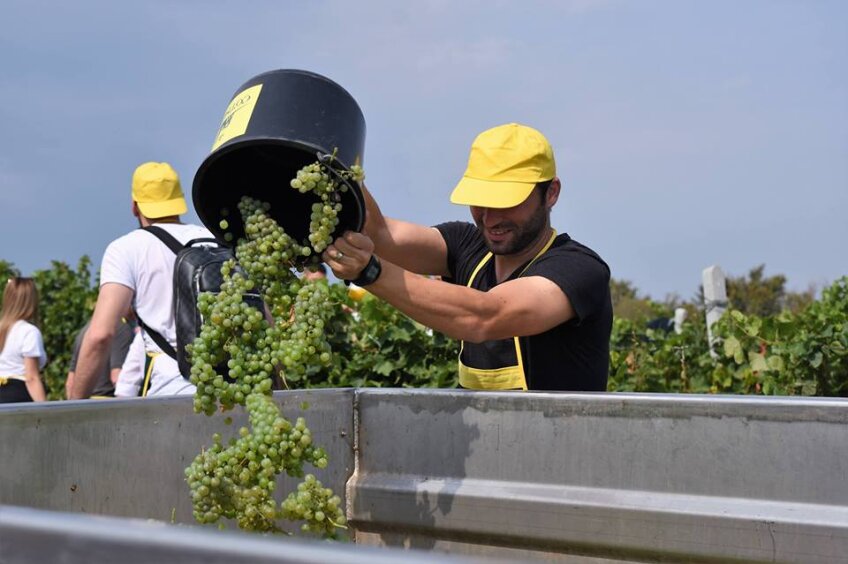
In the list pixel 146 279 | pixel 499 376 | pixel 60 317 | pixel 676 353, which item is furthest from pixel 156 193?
pixel 60 317

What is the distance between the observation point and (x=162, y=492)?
7.51 ft

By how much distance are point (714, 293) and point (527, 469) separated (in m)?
6.12

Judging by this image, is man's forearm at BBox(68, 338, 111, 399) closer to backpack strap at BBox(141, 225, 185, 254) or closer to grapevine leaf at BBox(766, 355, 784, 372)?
backpack strap at BBox(141, 225, 185, 254)

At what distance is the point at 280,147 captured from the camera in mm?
2357

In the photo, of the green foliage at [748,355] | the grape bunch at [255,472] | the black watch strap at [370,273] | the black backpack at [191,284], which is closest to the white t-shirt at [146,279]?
the black backpack at [191,284]

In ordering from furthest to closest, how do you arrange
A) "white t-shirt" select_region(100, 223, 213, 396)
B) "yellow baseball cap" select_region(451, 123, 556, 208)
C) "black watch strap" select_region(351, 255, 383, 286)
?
"white t-shirt" select_region(100, 223, 213, 396) → "yellow baseball cap" select_region(451, 123, 556, 208) → "black watch strap" select_region(351, 255, 383, 286)

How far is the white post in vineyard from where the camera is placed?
307 inches

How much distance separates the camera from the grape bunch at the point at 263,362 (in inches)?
80.4

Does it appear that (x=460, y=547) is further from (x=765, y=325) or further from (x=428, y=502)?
(x=765, y=325)

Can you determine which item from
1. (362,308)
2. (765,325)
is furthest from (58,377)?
(765,325)

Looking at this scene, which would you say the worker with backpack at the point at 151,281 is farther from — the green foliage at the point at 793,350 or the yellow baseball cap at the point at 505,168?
the green foliage at the point at 793,350

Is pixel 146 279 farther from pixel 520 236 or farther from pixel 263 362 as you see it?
pixel 263 362

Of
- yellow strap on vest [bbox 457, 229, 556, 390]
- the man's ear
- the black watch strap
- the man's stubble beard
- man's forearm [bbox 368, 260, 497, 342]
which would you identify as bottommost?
yellow strap on vest [bbox 457, 229, 556, 390]

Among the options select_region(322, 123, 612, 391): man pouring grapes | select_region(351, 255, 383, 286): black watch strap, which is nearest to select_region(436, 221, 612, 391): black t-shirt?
select_region(322, 123, 612, 391): man pouring grapes
